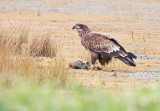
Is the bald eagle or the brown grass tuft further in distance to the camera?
the brown grass tuft

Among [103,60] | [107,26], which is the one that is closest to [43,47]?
[103,60]

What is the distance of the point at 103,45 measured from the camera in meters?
14.3

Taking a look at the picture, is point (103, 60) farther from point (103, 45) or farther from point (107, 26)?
point (107, 26)

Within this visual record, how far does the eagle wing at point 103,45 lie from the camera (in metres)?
14.2

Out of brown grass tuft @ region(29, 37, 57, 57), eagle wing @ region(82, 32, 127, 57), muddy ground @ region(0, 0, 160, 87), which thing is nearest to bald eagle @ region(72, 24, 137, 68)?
eagle wing @ region(82, 32, 127, 57)

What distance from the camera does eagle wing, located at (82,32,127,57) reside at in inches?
557

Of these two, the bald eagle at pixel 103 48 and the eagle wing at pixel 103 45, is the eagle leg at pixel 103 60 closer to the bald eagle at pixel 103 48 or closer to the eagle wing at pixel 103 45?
the bald eagle at pixel 103 48

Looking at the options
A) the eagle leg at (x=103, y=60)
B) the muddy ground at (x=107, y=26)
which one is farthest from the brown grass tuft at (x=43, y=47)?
the eagle leg at (x=103, y=60)

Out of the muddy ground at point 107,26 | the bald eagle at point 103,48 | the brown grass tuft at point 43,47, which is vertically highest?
the bald eagle at point 103,48

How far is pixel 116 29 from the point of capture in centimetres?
→ 2634

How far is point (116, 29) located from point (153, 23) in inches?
132

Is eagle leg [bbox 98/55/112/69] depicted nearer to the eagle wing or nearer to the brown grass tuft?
the eagle wing

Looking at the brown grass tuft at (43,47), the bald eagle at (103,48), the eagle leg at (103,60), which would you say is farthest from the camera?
the brown grass tuft at (43,47)

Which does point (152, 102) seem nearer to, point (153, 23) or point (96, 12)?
point (153, 23)
